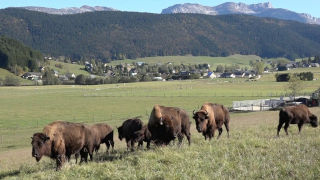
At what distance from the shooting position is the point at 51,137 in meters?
13.0

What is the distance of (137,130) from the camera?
19.1m

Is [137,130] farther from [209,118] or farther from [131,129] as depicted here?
[209,118]

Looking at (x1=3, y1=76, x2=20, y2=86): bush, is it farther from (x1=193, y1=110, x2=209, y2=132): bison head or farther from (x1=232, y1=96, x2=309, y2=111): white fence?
(x1=193, y1=110, x2=209, y2=132): bison head

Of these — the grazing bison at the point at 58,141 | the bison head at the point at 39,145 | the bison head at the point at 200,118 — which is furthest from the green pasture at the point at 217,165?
the bison head at the point at 200,118

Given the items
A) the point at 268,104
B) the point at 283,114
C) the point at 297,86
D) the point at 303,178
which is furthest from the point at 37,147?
the point at 297,86

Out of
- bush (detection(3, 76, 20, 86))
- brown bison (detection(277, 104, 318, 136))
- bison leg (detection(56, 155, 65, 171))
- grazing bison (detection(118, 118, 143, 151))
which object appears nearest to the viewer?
bison leg (detection(56, 155, 65, 171))

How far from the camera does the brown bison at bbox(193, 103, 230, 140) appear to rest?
16.5 metres

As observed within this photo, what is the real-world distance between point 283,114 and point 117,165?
37.5 ft

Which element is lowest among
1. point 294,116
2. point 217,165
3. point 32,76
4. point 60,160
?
point 32,76

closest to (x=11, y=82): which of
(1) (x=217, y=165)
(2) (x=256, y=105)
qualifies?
(2) (x=256, y=105)

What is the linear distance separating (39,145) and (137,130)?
701cm

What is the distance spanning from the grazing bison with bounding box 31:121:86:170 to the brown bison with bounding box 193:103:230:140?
4.60 m

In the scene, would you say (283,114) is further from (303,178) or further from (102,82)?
(102,82)

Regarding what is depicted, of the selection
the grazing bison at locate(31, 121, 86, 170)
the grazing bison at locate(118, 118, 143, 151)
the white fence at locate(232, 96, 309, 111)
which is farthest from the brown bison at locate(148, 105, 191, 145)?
the white fence at locate(232, 96, 309, 111)
